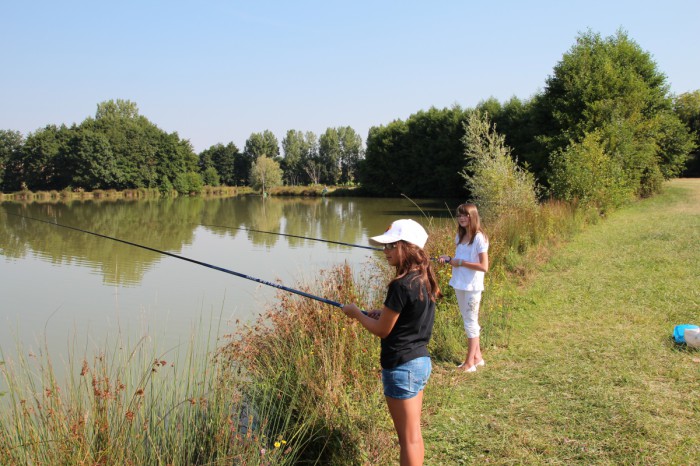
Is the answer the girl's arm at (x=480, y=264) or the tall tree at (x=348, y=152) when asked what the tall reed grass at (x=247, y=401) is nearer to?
the girl's arm at (x=480, y=264)

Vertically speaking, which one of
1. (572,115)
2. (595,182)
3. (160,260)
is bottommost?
(160,260)

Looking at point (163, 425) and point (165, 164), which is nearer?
point (163, 425)

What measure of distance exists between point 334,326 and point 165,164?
70.6 metres

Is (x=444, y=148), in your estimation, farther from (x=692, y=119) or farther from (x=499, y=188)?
(x=499, y=188)

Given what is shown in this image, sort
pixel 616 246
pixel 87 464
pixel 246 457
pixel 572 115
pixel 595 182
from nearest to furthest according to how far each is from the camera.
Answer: pixel 87 464 < pixel 246 457 < pixel 616 246 < pixel 595 182 < pixel 572 115

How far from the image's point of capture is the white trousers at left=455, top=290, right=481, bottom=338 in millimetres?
4906

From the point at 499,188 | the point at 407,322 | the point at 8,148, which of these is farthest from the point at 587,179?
the point at 8,148

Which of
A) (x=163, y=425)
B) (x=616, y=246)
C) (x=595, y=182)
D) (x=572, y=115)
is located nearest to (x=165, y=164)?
(x=572, y=115)

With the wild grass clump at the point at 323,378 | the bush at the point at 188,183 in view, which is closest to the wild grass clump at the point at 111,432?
the wild grass clump at the point at 323,378

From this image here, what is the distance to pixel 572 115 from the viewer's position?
2866cm

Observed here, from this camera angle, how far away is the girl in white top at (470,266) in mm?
4730

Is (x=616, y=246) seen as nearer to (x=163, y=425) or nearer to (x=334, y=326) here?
(x=334, y=326)

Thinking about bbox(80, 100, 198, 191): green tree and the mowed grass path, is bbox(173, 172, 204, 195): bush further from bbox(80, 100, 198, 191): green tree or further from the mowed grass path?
the mowed grass path

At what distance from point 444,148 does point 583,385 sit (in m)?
52.8
